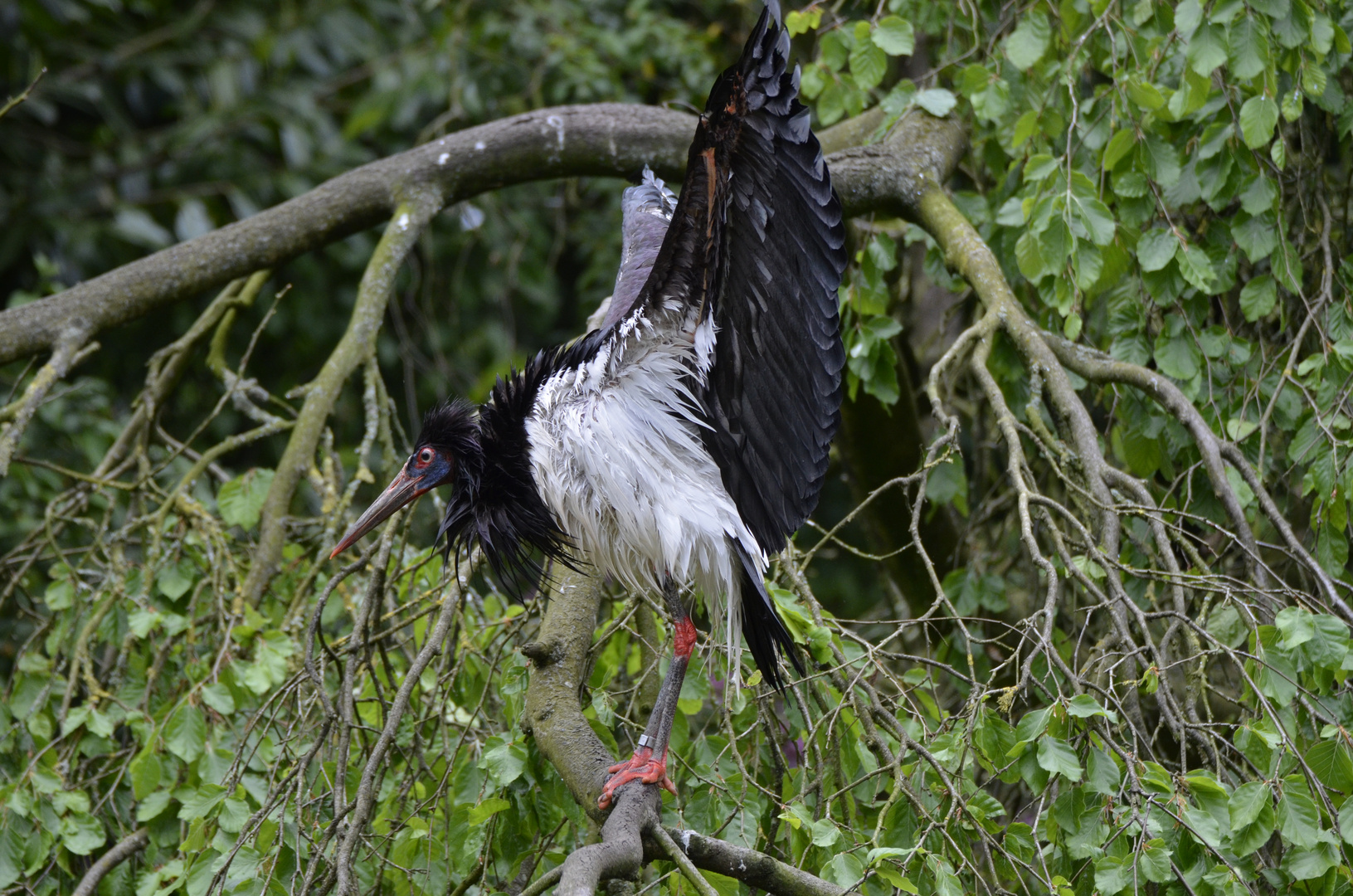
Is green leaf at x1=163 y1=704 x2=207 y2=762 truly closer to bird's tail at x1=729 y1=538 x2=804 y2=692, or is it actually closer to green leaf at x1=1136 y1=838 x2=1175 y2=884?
bird's tail at x1=729 y1=538 x2=804 y2=692

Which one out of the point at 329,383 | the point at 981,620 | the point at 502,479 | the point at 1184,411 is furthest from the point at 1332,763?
the point at 329,383

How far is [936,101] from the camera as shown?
10.5 ft

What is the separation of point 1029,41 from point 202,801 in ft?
7.96

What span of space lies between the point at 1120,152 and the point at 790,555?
1176 millimetres

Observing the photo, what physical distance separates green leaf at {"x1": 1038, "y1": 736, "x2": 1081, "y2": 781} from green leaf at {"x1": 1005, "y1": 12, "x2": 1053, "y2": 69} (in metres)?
1.66

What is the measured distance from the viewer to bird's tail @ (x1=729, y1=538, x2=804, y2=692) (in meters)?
2.27

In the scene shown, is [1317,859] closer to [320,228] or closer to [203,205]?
[320,228]

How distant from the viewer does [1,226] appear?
5355mm

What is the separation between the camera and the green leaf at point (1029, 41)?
289cm

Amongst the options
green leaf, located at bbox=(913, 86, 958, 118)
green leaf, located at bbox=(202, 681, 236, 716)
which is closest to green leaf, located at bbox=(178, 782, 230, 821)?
green leaf, located at bbox=(202, 681, 236, 716)

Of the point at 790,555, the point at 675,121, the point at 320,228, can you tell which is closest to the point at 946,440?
the point at 790,555

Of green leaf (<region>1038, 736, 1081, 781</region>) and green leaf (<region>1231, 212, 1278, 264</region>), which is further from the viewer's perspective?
green leaf (<region>1231, 212, 1278, 264</region>)

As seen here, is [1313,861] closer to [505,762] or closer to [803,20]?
[505,762]

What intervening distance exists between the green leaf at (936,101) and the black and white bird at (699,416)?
1181 mm
